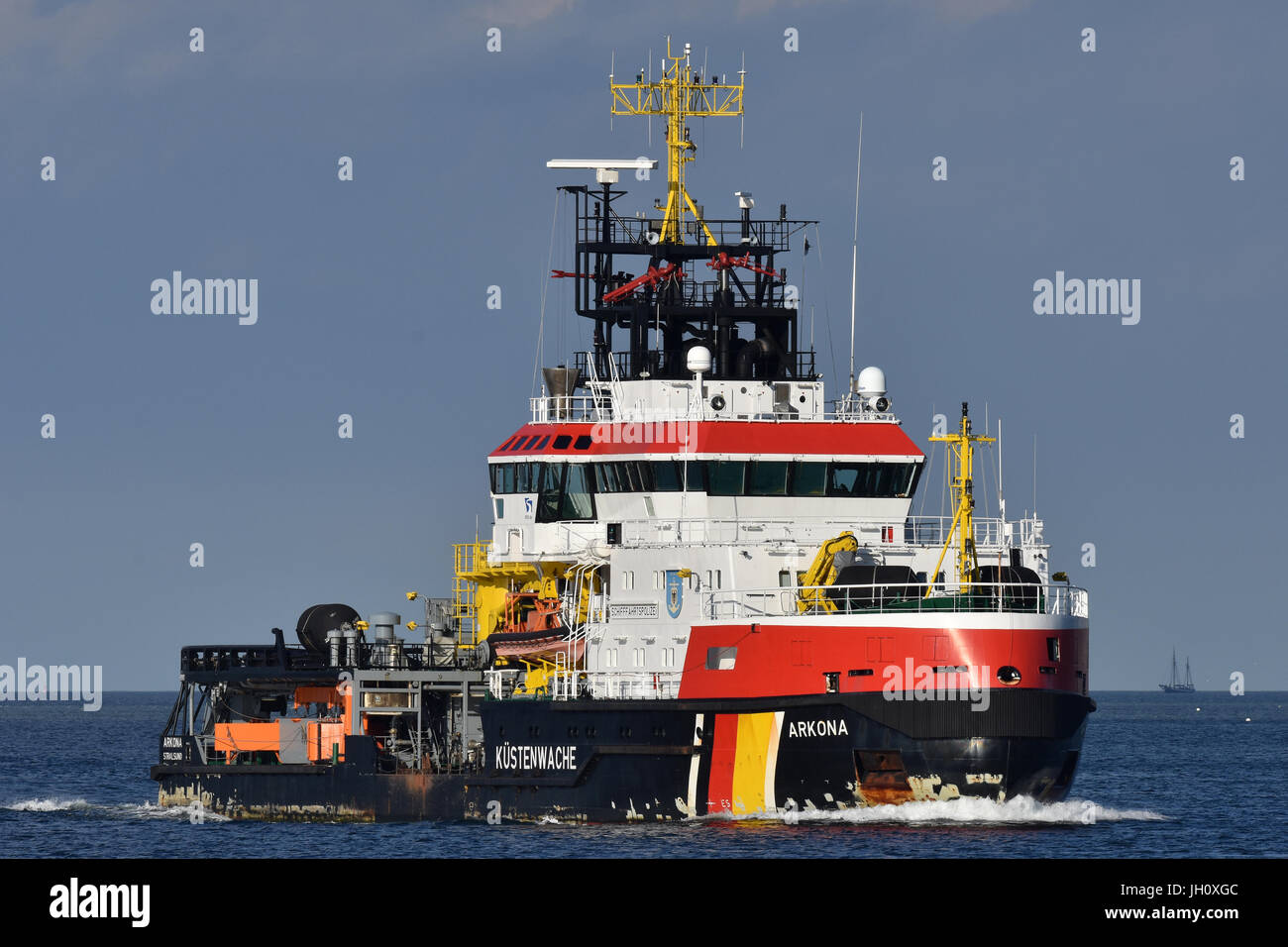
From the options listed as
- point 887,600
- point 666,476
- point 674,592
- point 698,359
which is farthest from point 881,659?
point 698,359

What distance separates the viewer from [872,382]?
47.4 metres

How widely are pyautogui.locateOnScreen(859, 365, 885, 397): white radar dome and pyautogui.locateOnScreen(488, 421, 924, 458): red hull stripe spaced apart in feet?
3.34

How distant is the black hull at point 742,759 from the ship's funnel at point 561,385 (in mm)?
7639

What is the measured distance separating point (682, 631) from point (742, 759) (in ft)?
10.8

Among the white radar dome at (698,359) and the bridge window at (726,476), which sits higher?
the white radar dome at (698,359)

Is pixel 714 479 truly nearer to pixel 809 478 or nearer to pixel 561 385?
pixel 809 478

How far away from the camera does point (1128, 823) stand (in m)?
46.2

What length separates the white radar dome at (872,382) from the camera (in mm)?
47438

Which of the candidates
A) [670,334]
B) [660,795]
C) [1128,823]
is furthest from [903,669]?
[670,334]

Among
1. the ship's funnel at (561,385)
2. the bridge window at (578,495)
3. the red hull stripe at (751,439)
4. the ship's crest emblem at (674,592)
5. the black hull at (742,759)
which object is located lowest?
the black hull at (742,759)

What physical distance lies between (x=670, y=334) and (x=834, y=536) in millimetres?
7244

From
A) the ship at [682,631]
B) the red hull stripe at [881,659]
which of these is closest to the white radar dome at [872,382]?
the ship at [682,631]

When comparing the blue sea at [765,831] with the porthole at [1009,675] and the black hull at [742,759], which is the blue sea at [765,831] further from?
the porthole at [1009,675]
